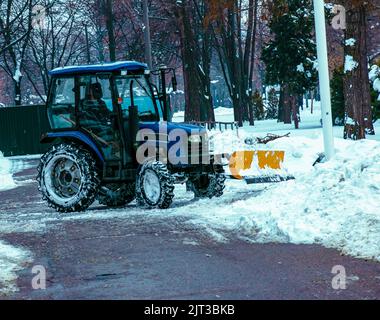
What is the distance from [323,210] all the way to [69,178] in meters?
5.55

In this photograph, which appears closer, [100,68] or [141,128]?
[100,68]

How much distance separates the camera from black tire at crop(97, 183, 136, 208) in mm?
Answer: 14148

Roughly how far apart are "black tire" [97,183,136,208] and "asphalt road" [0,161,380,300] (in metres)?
2.77

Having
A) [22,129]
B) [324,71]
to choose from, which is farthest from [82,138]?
[22,129]

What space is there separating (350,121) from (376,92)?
14005 mm

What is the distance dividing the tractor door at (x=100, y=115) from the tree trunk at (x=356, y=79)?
1163cm

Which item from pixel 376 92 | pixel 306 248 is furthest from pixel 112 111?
pixel 376 92

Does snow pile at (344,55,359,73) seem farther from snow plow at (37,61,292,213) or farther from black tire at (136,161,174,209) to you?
black tire at (136,161,174,209)

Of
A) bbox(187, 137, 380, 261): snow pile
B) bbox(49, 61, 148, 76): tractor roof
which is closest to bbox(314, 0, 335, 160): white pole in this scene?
bbox(187, 137, 380, 261): snow pile

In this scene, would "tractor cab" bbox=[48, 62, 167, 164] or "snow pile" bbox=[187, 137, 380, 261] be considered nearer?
"snow pile" bbox=[187, 137, 380, 261]

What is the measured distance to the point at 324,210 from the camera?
385 inches

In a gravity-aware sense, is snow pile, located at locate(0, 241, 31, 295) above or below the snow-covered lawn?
below

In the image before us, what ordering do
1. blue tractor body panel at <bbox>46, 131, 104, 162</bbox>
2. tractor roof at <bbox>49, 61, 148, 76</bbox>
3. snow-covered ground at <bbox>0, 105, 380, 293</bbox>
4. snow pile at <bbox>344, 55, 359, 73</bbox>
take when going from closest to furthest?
snow-covered ground at <bbox>0, 105, 380, 293</bbox>
tractor roof at <bbox>49, 61, 148, 76</bbox>
blue tractor body panel at <bbox>46, 131, 104, 162</bbox>
snow pile at <bbox>344, 55, 359, 73</bbox>

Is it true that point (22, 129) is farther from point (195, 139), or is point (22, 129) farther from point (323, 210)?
point (323, 210)
